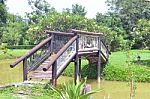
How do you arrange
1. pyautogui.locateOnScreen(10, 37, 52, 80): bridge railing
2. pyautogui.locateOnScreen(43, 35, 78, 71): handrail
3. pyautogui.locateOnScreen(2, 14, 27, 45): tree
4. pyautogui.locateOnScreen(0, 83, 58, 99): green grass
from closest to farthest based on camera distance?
1. pyautogui.locateOnScreen(0, 83, 58, 99): green grass
2. pyautogui.locateOnScreen(43, 35, 78, 71): handrail
3. pyautogui.locateOnScreen(10, 37, 52, 80): bridge railing
4. pyautogui.locateOnScreen(2, 14, 27, 45): tree

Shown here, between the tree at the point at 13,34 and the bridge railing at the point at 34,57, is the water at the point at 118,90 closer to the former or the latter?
the bridge railing at the point at 34,57

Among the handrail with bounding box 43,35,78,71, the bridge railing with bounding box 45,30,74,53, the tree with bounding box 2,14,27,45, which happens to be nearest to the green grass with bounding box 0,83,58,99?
the handrail with bounding box 43,35,78,71

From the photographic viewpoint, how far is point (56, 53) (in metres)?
16.1

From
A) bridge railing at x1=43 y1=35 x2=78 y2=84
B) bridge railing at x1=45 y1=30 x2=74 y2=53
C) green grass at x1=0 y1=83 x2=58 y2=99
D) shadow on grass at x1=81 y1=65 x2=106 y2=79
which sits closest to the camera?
green grass at x1=0 y1=83 x2=58 y2=99

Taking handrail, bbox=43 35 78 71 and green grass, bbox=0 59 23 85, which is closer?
handrail, bbox=43 35 78 71

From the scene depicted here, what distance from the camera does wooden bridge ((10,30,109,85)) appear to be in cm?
1387

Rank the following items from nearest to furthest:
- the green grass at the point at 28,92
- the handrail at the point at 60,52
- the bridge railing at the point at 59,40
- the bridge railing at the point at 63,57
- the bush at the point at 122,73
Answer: the green grass at the point at 28,92, the handrail at the point at 60,52, the bridge railing at the point at 63,57, the bridge railing at the point at 59,40, the bush at the point at 122,73

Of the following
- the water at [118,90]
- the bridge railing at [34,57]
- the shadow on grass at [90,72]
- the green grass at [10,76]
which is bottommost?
the green grass at [10,76]

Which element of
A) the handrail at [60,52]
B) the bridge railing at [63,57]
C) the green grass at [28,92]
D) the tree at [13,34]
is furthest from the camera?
the tree at [13,34]

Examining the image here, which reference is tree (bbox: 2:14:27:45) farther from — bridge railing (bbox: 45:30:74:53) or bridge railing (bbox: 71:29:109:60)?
bridge railing (bbox: 45:30:74:53)

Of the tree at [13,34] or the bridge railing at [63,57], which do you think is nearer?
the bridge railing at [63,57]

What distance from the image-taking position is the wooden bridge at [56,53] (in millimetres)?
13867

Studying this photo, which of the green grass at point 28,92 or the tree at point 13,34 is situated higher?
the tree at point 13,34

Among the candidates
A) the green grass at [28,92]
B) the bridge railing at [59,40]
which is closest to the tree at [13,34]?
the bridge railing at [59,40]
